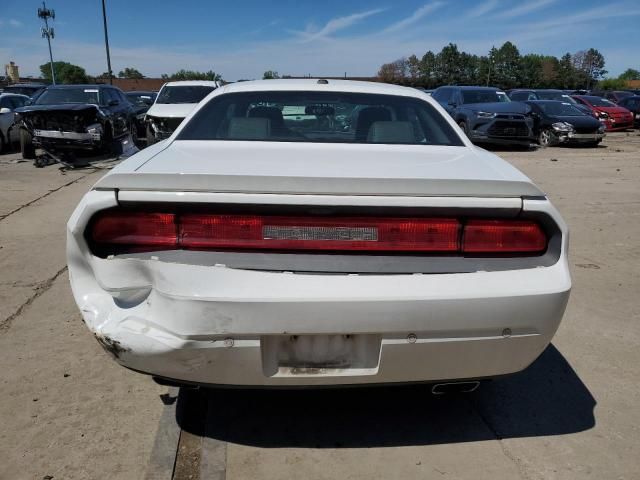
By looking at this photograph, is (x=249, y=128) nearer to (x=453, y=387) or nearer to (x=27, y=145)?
(x=453, y=387)

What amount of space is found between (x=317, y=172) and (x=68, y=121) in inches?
385

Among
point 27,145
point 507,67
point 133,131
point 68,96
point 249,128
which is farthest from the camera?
point 507,67

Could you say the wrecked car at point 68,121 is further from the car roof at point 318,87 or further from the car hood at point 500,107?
the car hood at point 500,107

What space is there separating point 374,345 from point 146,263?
92 centimetres

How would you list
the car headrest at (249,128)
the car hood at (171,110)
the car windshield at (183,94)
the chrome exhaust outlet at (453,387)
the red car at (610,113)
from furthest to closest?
the red car at (610,113)
the car windshield at (183,94)
the car hood at (171,110)
the car headrest at (249,128)
the chrome exhaust outlet at (453,387)

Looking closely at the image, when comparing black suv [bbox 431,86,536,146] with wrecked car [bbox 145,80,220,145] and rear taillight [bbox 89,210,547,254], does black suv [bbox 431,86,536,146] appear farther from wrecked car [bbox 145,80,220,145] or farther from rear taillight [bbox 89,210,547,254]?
rear taillight [bbox 89,210,547,254]

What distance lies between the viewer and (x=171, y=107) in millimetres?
12320

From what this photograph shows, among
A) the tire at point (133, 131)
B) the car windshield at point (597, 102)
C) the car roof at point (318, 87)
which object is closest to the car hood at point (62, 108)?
the tire at point (133, 131)

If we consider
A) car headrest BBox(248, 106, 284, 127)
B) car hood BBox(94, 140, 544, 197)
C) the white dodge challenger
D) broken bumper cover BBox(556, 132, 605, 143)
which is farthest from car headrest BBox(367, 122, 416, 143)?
broken bumper cover BBox(556, 132, 605, 143)

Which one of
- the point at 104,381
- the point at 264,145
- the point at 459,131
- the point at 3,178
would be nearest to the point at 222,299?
the point at 264,145

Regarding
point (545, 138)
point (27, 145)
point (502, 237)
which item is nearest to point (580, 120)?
point (545, 138)

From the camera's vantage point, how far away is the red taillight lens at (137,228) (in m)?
2.08

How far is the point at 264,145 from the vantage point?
9.39 ft

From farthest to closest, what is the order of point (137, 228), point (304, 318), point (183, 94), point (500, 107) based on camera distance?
point (500, 107) → point (183, 94) → point (137, 228) → point (304, 318)
